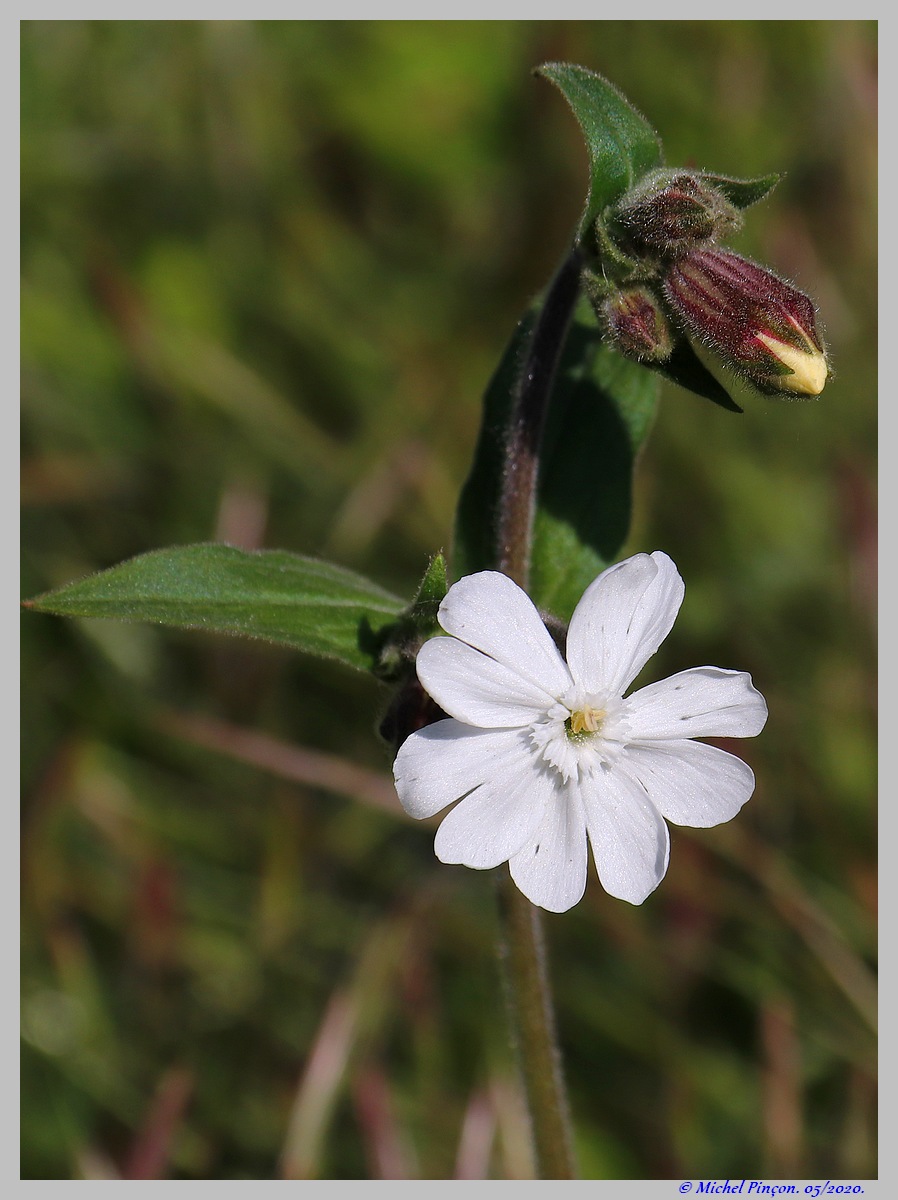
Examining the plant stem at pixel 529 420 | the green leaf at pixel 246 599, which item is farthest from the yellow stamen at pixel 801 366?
the green leaf at pixel 246 599

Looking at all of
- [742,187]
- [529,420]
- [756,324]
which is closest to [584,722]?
[529,420]

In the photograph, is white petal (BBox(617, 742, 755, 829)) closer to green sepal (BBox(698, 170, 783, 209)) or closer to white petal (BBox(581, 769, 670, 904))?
white petal (BBox(581, 769, 670, 904))

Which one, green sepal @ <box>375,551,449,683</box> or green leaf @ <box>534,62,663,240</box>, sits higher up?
green leaf @ <box>534,62,663,240</box>

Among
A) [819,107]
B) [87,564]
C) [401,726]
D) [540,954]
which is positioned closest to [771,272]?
[401,726]

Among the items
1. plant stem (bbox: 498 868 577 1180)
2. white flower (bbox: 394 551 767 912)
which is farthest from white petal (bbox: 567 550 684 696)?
plant stem (bbox: 498 868 577 1180)

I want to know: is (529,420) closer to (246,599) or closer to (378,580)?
(246,599)

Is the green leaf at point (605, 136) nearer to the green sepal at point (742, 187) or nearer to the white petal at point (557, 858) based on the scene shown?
the green sepal at point (742, 187)
